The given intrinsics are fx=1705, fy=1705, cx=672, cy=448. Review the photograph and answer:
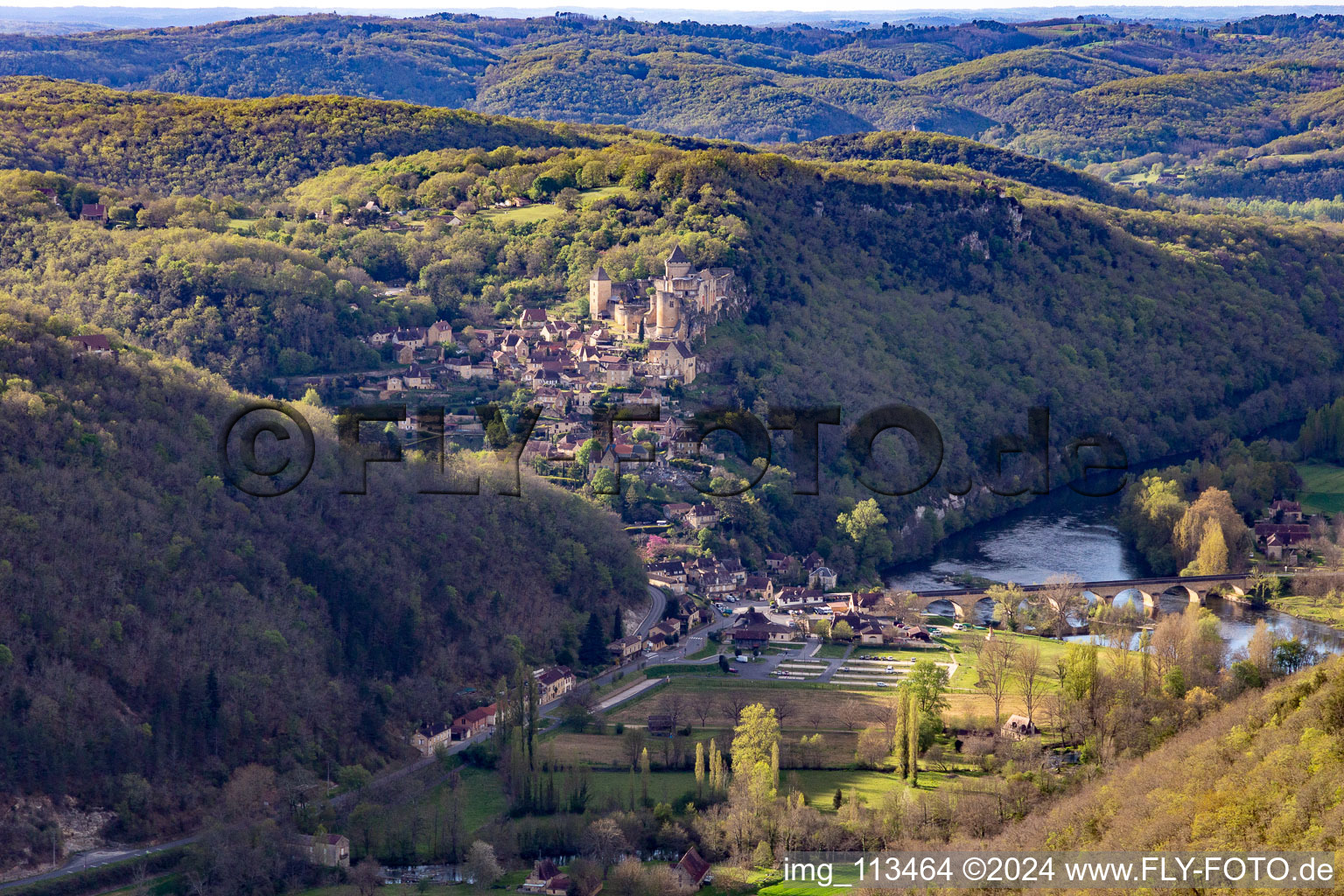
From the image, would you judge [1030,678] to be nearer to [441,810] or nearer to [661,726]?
[661,726]

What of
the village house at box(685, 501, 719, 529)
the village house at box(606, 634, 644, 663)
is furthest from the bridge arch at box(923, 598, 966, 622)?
the village house at box(606, 634, 644, 663)

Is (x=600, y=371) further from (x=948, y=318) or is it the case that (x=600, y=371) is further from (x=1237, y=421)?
(x=1237, y=421)

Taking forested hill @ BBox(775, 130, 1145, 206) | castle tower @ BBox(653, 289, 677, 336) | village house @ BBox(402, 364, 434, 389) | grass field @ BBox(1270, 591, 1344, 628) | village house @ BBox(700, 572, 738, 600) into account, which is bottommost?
grass field @ BBox(1270, 591, 1344, 628)

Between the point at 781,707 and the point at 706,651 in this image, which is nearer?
the point at 781,707

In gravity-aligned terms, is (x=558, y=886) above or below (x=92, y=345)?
below

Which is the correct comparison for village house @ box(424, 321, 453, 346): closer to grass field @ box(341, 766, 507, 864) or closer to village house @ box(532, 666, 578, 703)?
village house @ box(532, 666, 578, 703)

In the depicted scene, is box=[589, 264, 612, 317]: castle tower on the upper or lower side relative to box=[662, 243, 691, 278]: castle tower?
lower

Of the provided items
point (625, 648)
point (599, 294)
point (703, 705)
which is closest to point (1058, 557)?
point (625, 648)
